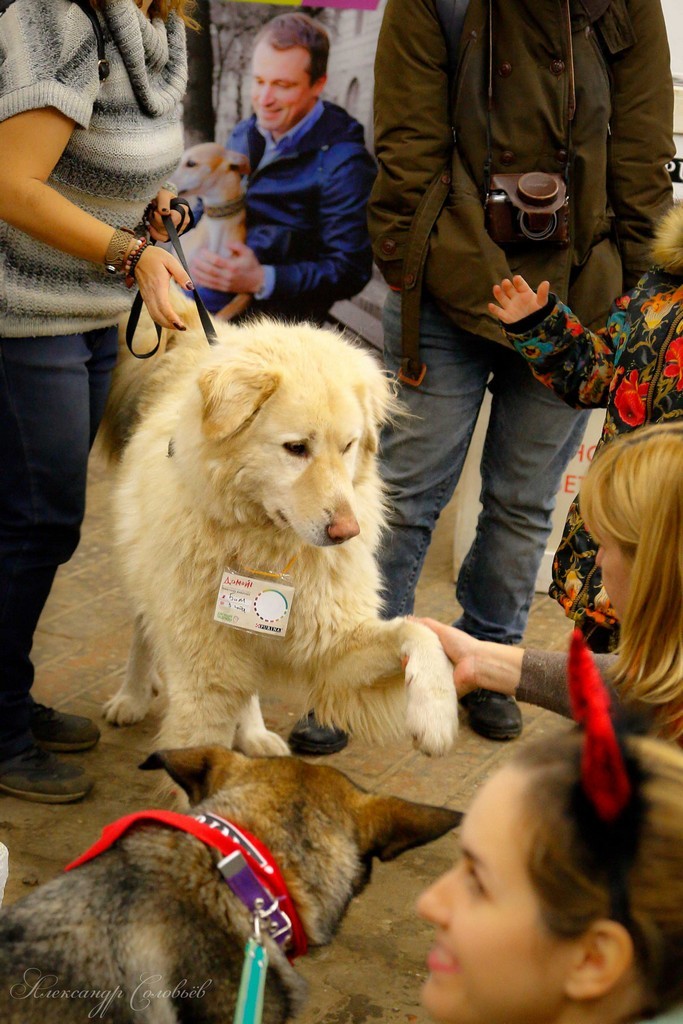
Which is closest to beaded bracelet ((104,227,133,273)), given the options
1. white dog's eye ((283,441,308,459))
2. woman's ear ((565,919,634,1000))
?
white dog's eye ((283,441,308,459))

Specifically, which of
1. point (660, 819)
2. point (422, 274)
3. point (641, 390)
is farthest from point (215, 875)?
point (422, 274)

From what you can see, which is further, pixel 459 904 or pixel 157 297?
pixel 157 297

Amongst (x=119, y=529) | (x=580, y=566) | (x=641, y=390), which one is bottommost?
(x=119, y=529)

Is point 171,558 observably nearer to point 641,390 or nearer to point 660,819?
point 641,390

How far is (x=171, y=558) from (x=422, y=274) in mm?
1163

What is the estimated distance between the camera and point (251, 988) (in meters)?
1.46

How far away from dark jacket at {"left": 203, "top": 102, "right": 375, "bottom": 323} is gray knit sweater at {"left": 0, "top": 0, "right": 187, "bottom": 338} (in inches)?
94.2

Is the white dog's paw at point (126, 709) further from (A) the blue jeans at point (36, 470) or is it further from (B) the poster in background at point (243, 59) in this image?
(B) the poster in background at point (243, 59)

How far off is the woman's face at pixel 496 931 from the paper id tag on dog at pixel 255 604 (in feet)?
5.04

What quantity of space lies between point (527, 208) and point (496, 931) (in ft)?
8.14

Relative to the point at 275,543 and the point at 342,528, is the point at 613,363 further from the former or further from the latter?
the point at 275,543

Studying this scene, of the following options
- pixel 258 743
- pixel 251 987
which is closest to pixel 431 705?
pixel 251 987

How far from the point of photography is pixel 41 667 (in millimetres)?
4062

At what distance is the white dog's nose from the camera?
8.52ft
